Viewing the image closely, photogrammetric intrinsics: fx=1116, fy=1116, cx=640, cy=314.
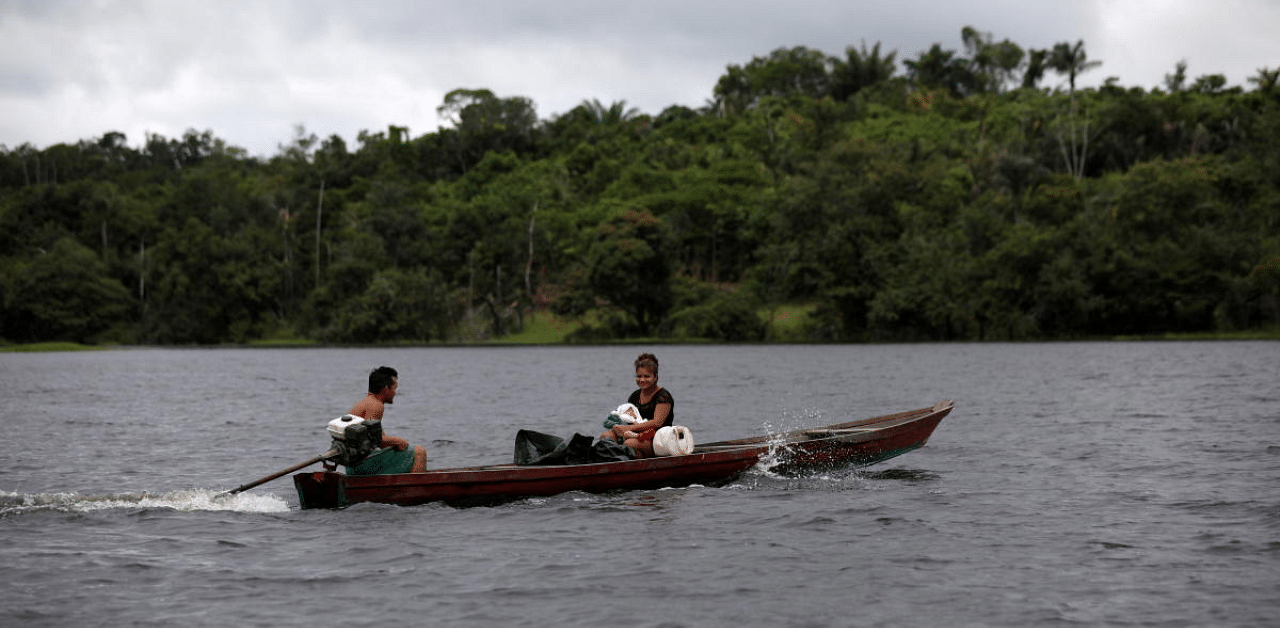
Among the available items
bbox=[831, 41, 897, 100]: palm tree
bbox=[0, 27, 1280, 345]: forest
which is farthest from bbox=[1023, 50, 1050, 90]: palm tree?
bbox=[831, 41, 897, 100]: palm tree

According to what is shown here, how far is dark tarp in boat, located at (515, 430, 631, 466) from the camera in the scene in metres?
15.4

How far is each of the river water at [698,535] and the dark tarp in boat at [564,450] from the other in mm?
613

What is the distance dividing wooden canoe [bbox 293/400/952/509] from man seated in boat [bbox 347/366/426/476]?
0.26m

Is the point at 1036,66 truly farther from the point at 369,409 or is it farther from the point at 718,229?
the point at 369,409

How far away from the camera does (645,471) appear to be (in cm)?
1552

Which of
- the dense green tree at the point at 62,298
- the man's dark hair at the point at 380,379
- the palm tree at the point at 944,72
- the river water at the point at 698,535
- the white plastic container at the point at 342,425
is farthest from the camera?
the palm tree at the point at 944,72

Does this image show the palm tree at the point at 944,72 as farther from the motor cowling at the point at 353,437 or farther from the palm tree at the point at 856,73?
the motor cowling at the point at 353,437

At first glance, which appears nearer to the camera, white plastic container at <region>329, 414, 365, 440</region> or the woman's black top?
white plastic container at <region>329, 414, 365, 440</region>

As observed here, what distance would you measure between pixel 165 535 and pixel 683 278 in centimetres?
7330

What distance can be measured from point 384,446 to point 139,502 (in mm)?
3562

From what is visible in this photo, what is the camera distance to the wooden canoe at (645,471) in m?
14.4

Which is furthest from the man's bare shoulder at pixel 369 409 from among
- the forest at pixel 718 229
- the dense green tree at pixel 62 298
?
the dense green tree at pixel 62 298

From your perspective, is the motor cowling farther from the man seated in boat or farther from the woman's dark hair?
the woman's dark hair

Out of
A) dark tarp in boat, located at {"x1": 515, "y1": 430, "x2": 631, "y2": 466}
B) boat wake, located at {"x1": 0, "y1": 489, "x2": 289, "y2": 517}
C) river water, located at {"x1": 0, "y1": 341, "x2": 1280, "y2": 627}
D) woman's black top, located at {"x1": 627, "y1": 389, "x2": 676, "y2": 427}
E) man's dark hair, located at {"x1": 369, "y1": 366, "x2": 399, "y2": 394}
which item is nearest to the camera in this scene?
river water, located at {"x1": 0, "y1": 341, "x2": 1280, "y2": 627}
